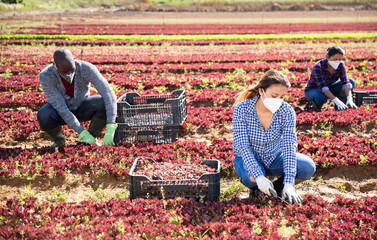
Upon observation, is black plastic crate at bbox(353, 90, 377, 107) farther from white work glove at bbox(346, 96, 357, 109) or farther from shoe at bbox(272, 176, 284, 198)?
shoe at bbox(272, 176, 284, 198)

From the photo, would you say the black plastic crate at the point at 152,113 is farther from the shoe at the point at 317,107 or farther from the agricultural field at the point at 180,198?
the shoe at the point at 317,107

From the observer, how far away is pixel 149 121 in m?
5.75

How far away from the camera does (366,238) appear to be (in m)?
3.21

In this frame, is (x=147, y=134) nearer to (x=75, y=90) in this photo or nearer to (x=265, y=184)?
(x=75, y=90)

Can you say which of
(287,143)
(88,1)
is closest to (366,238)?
(287,143)

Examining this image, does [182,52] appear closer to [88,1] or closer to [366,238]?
[366,238]

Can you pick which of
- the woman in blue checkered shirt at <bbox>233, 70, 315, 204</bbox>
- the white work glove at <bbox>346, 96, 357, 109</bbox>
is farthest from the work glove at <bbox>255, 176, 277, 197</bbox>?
the white work glove at <bbox>346, 96, 357, 109</bbox>

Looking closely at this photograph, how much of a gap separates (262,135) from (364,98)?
502 cm

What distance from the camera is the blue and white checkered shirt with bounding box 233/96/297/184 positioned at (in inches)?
145

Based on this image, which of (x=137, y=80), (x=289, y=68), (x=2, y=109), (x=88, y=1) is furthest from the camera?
(x=88, y=1)

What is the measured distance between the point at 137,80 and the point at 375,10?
169 ft

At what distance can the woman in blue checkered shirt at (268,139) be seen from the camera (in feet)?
11.9

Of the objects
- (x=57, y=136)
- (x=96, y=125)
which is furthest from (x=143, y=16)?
(x=57, y=136)

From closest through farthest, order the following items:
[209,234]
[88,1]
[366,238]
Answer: [366,238] < [209,234] < [88,1]
